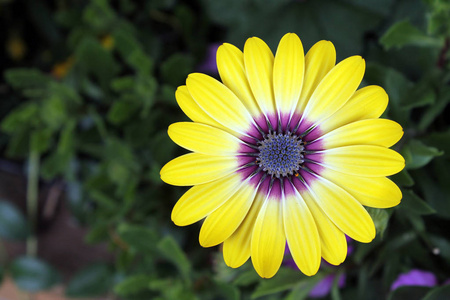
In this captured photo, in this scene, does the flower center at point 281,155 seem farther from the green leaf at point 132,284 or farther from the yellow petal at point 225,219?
the green leaf at point 132,284

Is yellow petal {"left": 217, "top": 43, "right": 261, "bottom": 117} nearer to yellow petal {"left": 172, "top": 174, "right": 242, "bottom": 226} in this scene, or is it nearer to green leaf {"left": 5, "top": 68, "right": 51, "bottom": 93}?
yellow petal {"left": 172, "top": 174, "right": 242, "bottom": 226}

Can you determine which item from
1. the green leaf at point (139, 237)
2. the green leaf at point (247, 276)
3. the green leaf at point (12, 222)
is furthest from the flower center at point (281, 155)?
the green leaf at point (12, 222)

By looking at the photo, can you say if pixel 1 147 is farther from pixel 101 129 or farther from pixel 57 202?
pixel 101 129

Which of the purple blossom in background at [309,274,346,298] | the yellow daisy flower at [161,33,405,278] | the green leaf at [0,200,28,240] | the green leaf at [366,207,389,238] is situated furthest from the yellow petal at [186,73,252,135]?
the green leaf at [0,200,28,240]

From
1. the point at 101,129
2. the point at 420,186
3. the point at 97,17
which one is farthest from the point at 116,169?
the point at 420,186

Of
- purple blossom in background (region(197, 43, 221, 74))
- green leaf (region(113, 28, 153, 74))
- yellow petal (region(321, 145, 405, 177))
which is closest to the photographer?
yellow petal (region(321, 145, 405, 177))

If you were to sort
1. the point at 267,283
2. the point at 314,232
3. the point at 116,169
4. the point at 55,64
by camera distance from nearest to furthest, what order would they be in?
1. the point at 314,232
2. the point at 267,283
3. the point at 116,169
4. the point at 55,64

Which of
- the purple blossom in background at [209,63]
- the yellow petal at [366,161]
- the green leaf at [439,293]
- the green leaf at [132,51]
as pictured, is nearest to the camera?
the yellow petal at [366,161]
